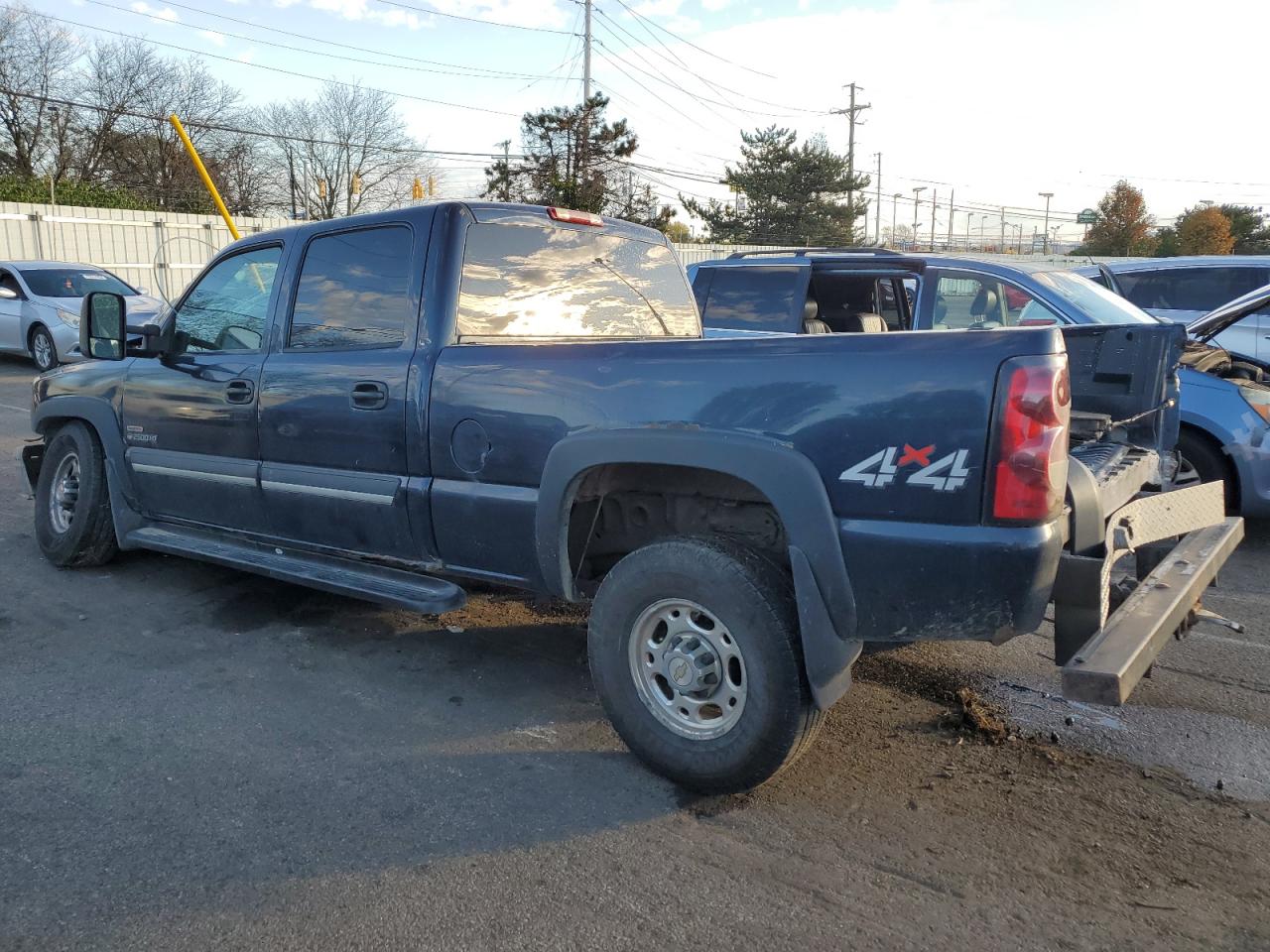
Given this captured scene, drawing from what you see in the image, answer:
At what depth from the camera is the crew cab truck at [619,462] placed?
110 inches

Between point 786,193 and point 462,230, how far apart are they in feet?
152

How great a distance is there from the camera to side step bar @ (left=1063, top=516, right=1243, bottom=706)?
107 inches

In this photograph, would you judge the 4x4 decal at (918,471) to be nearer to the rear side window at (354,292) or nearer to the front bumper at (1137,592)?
the front bumper at (1137,592)

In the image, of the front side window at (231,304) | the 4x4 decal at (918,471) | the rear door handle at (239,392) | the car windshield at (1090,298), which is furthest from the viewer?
the car windshield at (1090,298)

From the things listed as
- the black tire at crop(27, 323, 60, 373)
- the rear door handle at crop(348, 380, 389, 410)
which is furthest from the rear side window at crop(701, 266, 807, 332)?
the black tire at crop(27, 323, 60, 373)

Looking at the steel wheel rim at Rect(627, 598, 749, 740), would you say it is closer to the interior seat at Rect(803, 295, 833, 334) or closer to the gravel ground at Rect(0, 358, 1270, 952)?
the gravel ground at Rect(0, 358, 1270, 952)

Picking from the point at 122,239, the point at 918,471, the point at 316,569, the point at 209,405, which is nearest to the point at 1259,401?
the point at 918,471

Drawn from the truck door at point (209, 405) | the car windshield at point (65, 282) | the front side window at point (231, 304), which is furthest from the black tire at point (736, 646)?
the car windshield at point (65, 282)

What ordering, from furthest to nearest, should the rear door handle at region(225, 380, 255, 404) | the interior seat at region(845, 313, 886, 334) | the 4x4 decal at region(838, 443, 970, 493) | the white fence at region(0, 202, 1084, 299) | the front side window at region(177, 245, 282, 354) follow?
the white fence at region(0, 202, 1084, 299), the interior seat at region(845, 313, 886, 334), the front side window at region(177, 245, 282, 354), the rear door handle at region(225, 380, 255, 404), the 4x4 decal at region(838, 443, 970, 493)

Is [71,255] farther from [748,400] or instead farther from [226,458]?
→ [748,400]

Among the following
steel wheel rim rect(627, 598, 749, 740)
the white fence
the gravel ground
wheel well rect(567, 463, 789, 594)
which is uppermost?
the white fence

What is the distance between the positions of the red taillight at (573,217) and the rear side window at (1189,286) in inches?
324

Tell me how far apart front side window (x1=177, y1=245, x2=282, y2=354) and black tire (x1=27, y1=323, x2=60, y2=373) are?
11813mm

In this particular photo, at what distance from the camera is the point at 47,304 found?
49.4 ft
